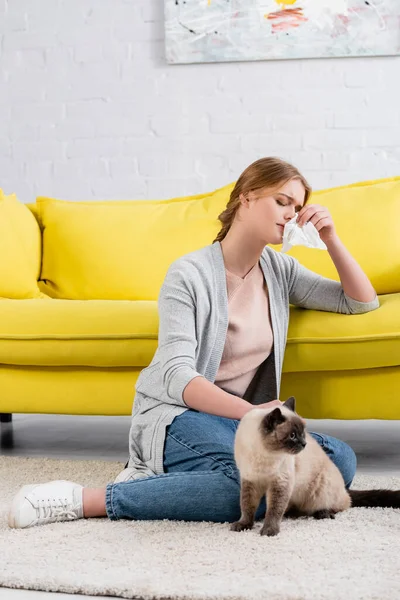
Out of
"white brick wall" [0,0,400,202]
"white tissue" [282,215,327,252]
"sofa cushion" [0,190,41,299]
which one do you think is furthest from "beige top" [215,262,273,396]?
"white brick wall" [0,0,400,202]

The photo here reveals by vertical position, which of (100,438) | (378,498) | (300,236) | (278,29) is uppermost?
(278,29)

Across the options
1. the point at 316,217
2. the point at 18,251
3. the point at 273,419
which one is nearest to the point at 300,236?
Answer: the point at 316,217

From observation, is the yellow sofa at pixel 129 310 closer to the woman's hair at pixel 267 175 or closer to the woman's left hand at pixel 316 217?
the woman's left hand at pixel 316 217

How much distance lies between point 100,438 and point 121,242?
28.9 inches

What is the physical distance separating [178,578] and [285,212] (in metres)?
0.87

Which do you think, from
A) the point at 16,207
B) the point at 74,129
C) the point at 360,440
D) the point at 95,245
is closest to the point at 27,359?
the point at 95,245

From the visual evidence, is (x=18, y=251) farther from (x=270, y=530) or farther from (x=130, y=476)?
(x=270, y=530)

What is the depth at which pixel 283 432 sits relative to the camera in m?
1.49

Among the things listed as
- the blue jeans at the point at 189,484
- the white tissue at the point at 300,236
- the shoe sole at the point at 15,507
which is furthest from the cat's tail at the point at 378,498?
the shoe sole at the point at 15,507

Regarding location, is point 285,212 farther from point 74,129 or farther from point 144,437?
point 74,129

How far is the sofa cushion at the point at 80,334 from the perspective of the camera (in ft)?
7.41

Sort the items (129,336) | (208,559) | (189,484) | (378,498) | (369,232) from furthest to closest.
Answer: (369,232) < (129,336) < (378,498) < (189,484) < (208,559)

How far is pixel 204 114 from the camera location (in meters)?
3.70

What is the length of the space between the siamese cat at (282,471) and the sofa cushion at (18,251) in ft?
4.82
